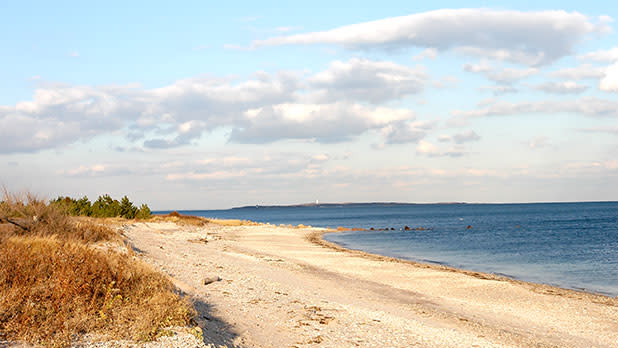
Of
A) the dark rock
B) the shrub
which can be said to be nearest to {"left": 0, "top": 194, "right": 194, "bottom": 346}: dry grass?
the shrub

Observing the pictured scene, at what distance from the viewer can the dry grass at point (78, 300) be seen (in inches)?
285

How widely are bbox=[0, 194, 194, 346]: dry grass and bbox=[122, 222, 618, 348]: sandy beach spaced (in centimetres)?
100

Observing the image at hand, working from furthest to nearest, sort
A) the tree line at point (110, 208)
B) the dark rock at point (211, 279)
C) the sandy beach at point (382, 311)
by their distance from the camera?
the tree line at point (110, 208) → the dark rock at point (211, 279) → the sandy beach at point (382, 311)

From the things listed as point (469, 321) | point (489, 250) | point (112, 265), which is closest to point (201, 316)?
point (112, 265)

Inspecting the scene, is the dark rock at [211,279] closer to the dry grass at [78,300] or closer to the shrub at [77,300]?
the dry grass at [78,300]

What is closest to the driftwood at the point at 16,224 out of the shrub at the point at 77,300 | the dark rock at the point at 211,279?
the dark rock at the point at 211,279

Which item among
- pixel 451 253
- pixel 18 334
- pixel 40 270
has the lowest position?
pixel 451 253

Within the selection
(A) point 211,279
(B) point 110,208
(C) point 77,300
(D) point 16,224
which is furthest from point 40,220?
(B) point 110,208

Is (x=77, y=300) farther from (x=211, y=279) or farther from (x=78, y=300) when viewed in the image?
(x=211, y=279)

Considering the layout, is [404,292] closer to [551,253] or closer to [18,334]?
[18,334]

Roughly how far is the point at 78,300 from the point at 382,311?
798 centimetres

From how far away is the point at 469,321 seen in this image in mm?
13383

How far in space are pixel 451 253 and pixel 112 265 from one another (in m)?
34.9

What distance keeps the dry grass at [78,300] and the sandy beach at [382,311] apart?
1.00 m
